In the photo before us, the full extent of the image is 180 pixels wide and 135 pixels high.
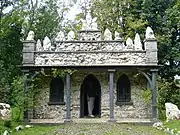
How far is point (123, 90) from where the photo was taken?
57.4ft

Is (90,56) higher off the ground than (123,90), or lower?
higher

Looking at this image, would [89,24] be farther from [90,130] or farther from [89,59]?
[90,130]

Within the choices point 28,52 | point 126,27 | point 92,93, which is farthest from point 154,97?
point 126,27

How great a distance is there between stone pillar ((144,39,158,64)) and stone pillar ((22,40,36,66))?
545cm

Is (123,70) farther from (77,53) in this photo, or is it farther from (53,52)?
(53,52)

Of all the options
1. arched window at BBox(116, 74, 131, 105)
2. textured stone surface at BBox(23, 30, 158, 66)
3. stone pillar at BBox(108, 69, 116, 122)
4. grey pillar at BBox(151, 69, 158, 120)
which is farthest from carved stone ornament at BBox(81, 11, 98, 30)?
grey pillar at BBox(151, 69, 158, 120)

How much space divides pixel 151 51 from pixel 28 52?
232 inches

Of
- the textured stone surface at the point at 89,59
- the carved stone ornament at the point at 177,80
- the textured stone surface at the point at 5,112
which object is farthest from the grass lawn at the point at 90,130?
the carved stone ornament at the point at 177,80

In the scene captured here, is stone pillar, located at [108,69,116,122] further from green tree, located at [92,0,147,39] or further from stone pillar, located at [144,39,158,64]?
green tree, located at [92,0,147,39]

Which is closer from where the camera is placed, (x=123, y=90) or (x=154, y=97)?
(x=154, y=97)

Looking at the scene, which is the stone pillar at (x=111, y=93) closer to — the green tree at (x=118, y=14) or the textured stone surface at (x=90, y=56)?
the textured stone surface at (x=90, y=56)

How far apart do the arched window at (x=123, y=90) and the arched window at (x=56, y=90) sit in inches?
113

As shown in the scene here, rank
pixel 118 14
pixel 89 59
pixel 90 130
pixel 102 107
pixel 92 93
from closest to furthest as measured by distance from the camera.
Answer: pixel 90 130
pixel 89 59
pixel 102 107
pixel 92 93
pixel 118 14

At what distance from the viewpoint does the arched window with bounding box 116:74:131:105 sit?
17344mm
